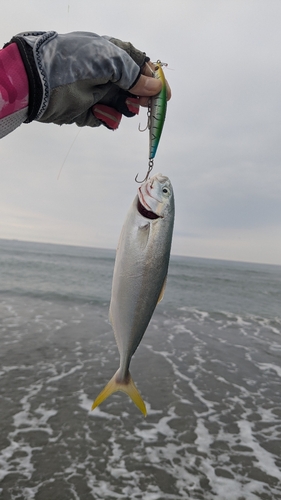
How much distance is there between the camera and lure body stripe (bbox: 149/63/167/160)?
2669 millimetres

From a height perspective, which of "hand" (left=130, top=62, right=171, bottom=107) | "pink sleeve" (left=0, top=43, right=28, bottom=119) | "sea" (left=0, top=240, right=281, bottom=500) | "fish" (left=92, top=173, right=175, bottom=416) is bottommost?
"sea" (left=0, top=240, right=281, bottom=500)

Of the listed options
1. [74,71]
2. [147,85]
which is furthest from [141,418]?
[74,71]

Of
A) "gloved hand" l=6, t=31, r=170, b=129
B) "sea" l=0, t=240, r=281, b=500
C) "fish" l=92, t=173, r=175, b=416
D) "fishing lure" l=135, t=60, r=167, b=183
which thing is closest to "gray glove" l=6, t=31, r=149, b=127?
"gloved hand" l=6, t=31, r=170, b=129

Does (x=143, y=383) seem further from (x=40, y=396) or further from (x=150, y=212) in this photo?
(x=150, y=212)

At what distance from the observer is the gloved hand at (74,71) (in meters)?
2.02

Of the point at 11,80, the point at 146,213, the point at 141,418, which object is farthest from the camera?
the point at 141,418

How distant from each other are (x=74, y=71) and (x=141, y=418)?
6885mm

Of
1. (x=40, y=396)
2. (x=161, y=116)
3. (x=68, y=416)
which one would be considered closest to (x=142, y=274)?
(x=161, y=116)

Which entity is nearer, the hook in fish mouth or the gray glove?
the gray glove

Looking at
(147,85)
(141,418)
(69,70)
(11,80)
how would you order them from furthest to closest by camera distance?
1. (141,418)
2. (147,85)
3. (69,70)
4. (11,80)

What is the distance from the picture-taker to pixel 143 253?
2678 mm

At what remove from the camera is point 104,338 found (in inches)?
516

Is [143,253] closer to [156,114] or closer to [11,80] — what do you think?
[156,114]

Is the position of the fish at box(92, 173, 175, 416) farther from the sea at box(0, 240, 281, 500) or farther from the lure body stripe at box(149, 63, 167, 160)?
the sea at box(0, 240, 281, 500)
